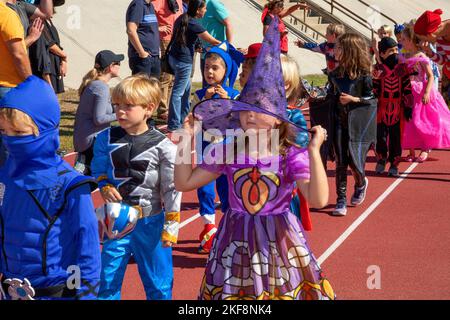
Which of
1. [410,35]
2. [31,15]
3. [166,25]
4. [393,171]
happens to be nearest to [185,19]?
[31,15]

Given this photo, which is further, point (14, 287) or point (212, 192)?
point (212, 192)

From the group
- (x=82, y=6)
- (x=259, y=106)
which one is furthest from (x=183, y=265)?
(x=82, y=6)

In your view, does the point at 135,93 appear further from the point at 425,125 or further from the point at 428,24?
the point at 425,125

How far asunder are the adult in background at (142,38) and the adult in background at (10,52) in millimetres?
4430

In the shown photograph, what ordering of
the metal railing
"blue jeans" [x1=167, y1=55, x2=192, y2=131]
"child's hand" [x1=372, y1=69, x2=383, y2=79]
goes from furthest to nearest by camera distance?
the metal railing < "blue jeans" [x1=167, y1=55, x2=192, y2=131] < "child's hand" [x1=372, y1=69, x2=383, y2=79]

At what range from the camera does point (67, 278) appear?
408cm

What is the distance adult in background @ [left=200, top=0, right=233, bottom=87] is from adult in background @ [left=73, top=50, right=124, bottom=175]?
4.93 meters

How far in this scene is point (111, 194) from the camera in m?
5.33

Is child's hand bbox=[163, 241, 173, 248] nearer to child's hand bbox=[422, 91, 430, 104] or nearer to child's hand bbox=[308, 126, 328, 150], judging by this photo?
child's hand bbox=[308, 126, 328, 150]

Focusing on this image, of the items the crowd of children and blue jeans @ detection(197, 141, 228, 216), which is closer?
the crowd of children

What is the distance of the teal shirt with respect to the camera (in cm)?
1302

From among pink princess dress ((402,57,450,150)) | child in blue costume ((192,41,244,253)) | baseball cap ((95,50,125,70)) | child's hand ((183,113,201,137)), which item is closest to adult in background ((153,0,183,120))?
pink princess dress ((402,57,450,150))

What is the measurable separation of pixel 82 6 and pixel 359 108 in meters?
14.1

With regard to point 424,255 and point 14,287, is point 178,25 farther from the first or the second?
point 14,287
